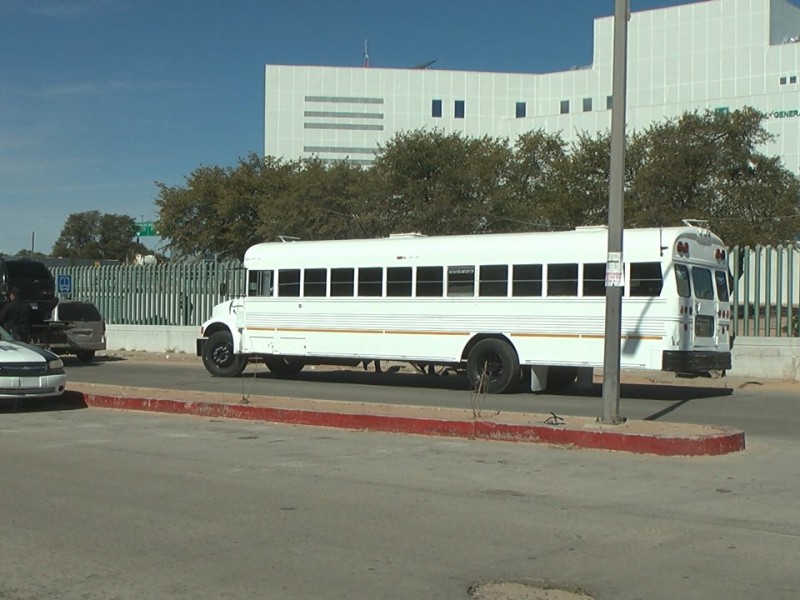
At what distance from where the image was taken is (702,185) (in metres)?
42.7

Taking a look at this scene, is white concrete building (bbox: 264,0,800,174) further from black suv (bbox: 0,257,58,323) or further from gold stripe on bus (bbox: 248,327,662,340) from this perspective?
gold stripe on bus (bbox: 248,327,662,340)

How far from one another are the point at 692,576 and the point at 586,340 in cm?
1097

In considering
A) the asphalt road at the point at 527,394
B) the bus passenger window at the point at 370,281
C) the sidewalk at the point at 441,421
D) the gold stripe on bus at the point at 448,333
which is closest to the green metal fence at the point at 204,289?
the asphalt road at the point at 527,394

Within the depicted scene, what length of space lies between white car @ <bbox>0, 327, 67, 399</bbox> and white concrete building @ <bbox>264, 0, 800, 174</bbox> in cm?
6989

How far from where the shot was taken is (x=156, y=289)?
32094 millimetres

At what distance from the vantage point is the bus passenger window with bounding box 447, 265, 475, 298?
18.3 m

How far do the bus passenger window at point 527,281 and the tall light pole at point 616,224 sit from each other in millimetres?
5795

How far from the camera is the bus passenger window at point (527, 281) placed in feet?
57.8

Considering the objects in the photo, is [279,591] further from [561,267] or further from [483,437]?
[561,267]

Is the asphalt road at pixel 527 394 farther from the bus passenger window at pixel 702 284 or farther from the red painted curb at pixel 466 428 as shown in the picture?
the red painted curb at pixel 466 428

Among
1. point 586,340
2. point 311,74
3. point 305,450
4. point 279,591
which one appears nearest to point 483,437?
point 305,450

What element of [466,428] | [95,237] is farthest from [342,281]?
[95,237]

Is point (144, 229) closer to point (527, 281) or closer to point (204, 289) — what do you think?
point (204, 289)

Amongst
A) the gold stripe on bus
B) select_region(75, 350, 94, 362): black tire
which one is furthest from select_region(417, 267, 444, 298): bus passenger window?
select_region(75, 350, 94, 362): black tire
